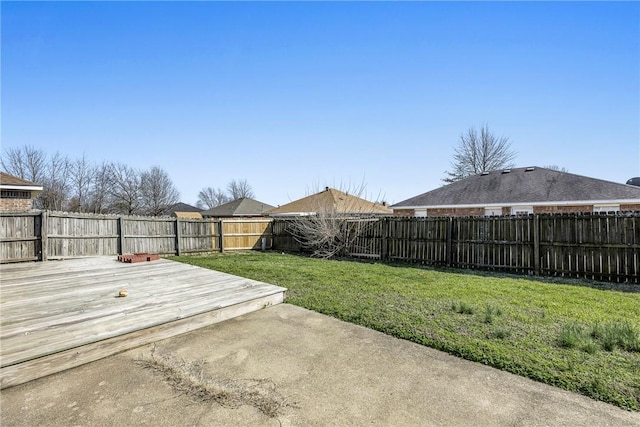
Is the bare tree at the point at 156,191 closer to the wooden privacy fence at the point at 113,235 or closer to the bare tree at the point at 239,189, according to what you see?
the bare tree at the point at 239,189

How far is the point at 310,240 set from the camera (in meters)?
12.5

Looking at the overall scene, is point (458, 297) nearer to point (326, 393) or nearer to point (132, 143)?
point (326, 393)

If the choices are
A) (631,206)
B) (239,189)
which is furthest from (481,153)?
(239,189)

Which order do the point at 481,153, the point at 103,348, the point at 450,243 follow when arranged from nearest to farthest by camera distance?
the point at 103,348 → the point at 450,243 → the point at 481,153

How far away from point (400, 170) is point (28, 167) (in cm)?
3082

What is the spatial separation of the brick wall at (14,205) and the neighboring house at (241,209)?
1976 centimetres

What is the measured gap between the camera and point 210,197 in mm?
57625

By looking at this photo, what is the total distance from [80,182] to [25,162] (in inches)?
154

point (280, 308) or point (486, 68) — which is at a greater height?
point (486, 68)

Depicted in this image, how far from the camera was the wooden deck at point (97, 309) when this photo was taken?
2.55 metres

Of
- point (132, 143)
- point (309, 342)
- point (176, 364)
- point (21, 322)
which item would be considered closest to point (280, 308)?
point (309, 342)

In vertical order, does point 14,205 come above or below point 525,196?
below

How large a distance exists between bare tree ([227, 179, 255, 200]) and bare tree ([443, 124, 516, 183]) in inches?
1441

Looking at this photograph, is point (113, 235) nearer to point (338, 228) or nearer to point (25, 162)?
point (338, 228)
